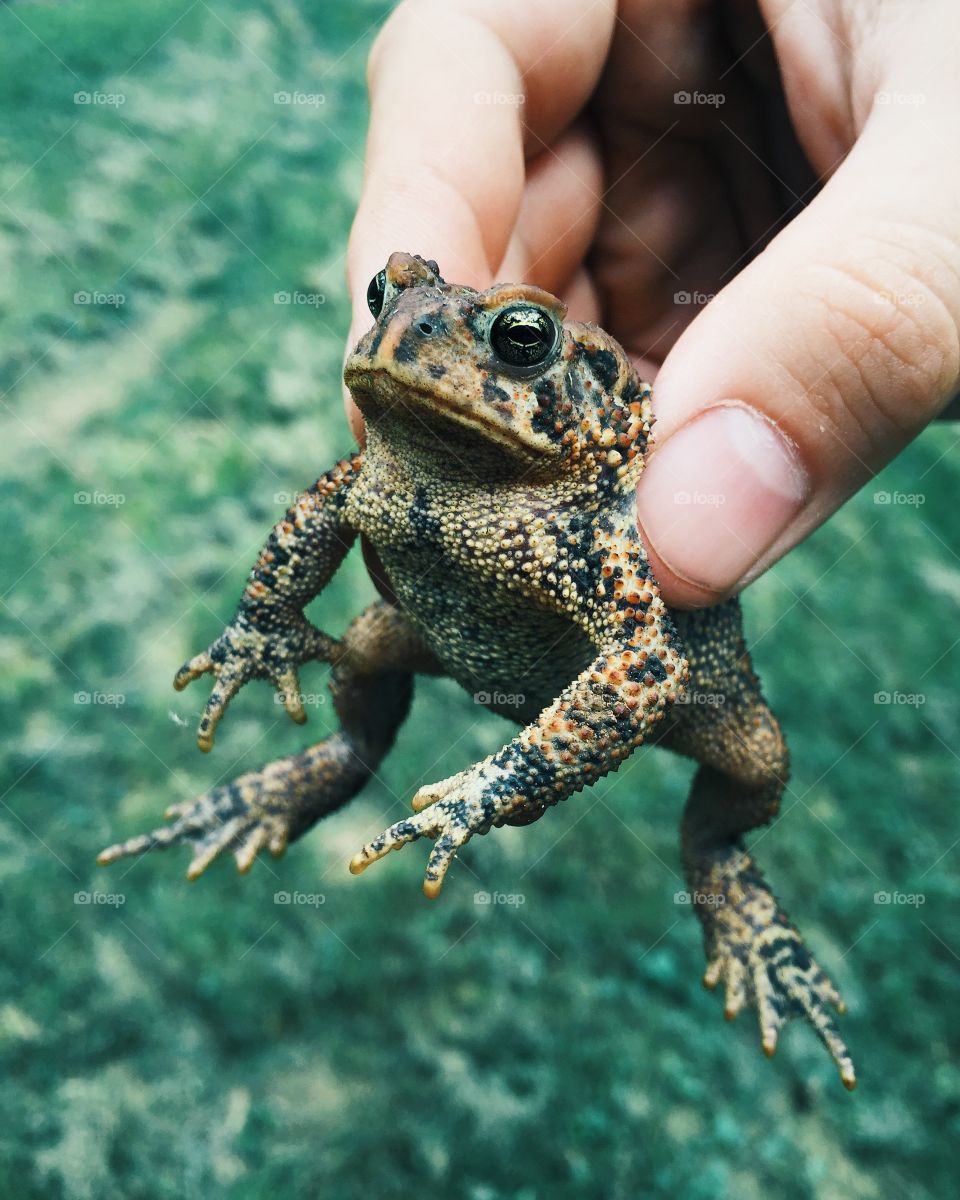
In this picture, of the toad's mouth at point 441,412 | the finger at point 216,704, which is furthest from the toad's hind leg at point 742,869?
the finger at point 216,704

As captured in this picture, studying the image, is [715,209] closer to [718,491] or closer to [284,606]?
[718,491]

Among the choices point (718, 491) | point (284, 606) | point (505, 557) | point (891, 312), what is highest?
point (891, 312)

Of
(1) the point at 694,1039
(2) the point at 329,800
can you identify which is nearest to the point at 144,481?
(2) the point at 329,800

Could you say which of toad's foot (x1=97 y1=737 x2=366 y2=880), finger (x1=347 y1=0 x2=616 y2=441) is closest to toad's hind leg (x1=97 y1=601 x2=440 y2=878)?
toad's foot (x1=97 y1=737 x2=366 y2=880)

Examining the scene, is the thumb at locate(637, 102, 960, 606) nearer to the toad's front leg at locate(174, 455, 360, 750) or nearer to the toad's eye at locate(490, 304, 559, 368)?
the toad's eye at locate(490, 304, 559, 368)

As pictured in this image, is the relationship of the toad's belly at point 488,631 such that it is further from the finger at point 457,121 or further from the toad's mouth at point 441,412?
the finger at point 457,121

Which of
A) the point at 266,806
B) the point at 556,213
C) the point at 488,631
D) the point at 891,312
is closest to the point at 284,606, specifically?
the point at 488,631
